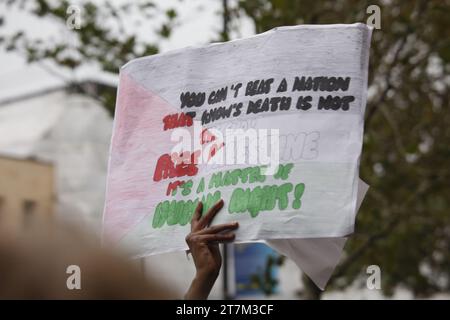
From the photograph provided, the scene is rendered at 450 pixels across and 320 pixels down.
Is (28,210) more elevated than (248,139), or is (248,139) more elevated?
(248,139)

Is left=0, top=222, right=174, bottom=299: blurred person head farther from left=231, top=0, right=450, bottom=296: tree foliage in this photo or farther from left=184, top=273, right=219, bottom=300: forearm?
left=231, top=0, right=450, bottom=296: tree foliage

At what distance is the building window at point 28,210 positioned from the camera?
181 cm

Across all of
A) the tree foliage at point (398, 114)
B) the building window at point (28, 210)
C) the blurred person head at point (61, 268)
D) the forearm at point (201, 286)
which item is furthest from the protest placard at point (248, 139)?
the tree foliage at point (398, 114)

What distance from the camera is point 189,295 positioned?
8.27 feet

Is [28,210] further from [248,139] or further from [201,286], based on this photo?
[248,139]

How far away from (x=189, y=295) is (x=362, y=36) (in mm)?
989

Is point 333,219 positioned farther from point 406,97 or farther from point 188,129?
point 406,97

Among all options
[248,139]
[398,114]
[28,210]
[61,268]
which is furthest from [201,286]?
[398,114]

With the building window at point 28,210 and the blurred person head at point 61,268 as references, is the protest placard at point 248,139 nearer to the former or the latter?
the building window at point 28,210

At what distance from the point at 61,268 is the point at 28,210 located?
255 mm

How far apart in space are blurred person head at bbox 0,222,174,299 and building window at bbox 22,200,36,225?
0.04 m

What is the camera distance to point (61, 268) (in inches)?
66.2

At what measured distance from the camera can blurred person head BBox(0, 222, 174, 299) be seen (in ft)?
5.22
